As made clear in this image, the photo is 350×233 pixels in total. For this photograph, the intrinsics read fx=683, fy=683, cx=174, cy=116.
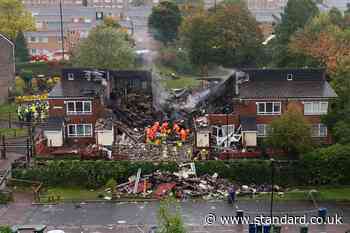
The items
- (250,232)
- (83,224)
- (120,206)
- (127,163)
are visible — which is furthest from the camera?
(127,163)

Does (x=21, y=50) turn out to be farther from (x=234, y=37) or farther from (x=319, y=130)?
(x=319, y=130)

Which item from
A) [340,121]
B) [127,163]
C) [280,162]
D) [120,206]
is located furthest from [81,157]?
[340,121]

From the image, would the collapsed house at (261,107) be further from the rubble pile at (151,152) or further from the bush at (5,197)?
the bush at (5,197)

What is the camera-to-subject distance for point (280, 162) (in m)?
43.6

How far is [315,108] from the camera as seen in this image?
48.2 meters

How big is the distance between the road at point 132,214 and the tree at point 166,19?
50414 mm

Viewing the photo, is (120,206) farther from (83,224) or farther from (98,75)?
(98,75)

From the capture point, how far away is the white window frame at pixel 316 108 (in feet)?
158

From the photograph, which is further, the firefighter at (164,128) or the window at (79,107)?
the firefighter at (164,128)

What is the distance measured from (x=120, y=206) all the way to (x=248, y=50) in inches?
1334

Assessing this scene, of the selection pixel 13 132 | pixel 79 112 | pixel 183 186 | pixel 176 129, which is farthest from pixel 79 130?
pixel 183 186

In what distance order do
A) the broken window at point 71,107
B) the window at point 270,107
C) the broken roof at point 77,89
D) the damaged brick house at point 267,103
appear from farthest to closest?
the broken roof at point 77,89, the broken window at point 71,107, the window at point 270,107, the damaged brick house at point 267,103

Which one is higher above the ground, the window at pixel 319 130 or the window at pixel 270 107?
the window at pixel 270 107

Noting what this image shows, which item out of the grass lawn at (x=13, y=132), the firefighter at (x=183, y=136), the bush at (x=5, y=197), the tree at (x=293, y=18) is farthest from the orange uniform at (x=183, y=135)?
the tree at (x=293, y=18)
